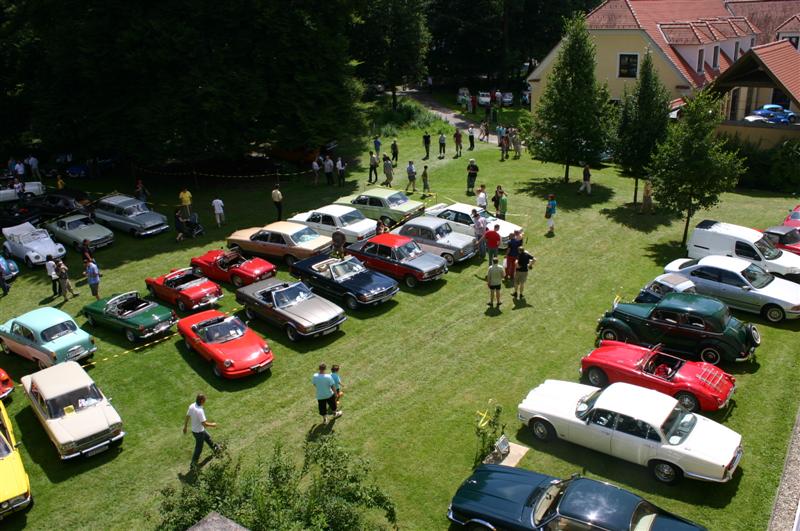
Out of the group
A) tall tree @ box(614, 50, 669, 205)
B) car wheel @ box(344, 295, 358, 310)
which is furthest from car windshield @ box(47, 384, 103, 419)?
tall tree @ box(614, 50, 669, 205)

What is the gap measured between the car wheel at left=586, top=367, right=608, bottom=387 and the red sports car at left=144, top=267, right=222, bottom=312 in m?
12.0

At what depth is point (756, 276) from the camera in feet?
65.2

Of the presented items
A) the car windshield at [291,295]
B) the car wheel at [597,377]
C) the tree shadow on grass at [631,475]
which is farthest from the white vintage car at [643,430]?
the car windshield at [291,295]

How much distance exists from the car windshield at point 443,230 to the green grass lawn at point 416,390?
57.7 inches

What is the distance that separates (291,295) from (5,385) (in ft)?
26.0

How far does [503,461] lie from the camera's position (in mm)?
13828

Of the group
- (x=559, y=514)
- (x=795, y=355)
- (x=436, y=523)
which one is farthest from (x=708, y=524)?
(x=795, y=355)

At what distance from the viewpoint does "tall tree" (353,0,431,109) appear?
5150cm

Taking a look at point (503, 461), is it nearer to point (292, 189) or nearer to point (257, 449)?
point (257, 449)

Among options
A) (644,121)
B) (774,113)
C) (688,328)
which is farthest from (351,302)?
(774,113)

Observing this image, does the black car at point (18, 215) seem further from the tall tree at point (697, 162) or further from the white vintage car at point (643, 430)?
the tall tree at point (697, 162)

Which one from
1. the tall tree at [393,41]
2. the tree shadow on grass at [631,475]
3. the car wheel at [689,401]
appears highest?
the tall tree at [393,41]

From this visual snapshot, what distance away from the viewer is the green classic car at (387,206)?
27.8m

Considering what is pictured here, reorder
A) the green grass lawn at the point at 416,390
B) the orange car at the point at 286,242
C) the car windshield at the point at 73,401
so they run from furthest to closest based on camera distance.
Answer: the orange car at the point at 286,242 < the car windshield at the point at 73,401 < the green grass lawn at the point at 416,390
